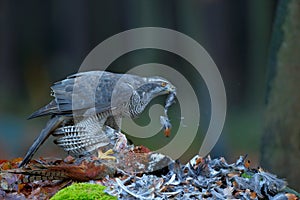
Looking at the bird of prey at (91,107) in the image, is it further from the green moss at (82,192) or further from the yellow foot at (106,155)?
the green moss at (82,192)

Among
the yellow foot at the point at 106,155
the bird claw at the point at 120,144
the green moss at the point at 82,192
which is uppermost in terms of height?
the bird claw at the point at 120,144

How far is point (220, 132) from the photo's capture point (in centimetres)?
718

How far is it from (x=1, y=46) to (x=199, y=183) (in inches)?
219

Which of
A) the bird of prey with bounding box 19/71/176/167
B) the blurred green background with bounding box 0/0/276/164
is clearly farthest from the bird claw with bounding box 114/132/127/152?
the blurred green background with bounding box 0/0/276/164

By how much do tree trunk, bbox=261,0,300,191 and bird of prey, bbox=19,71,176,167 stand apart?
1.75m

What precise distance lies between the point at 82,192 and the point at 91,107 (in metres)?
0.80

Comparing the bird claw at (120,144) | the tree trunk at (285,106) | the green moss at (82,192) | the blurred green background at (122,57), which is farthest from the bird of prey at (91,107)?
the blurred green background at (122,57)

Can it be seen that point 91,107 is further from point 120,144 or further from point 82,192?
point 82,192

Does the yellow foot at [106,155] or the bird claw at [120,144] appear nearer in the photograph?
the yellow foot at [106,155]

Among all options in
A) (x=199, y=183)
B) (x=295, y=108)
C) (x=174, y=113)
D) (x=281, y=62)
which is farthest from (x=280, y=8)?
(x=199, y=183)

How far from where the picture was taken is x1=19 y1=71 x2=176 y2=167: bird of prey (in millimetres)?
3707

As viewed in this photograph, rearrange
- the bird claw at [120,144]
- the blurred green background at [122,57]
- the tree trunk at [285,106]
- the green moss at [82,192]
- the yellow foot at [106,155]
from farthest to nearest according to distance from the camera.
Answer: the blurred green background at [122,57] < the tree trunk at [285,106] < the bird claw at [120,144] < the yellow foot at [106,155] < the green moss at [82,192]

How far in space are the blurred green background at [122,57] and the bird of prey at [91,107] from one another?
347 cm

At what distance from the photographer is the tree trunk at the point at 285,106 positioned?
5277mm
